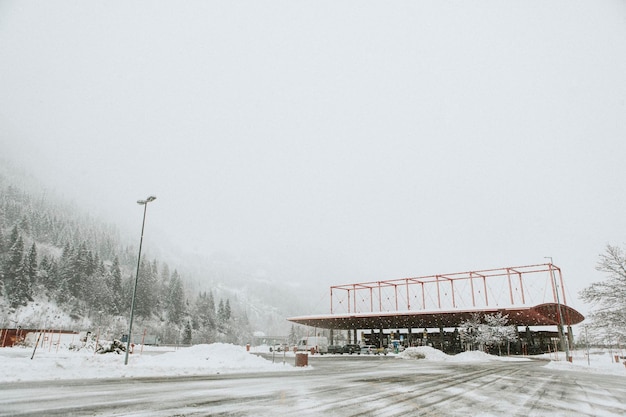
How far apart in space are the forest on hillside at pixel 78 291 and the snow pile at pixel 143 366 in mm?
70748

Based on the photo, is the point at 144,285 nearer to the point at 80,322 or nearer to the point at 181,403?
the point at 80,322

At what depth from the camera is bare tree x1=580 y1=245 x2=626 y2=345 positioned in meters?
26.8

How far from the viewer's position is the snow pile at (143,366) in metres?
15.3

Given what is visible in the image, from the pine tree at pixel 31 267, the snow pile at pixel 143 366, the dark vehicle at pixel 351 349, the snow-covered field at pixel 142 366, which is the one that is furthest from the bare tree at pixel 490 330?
the pine tree at pixel 31 267

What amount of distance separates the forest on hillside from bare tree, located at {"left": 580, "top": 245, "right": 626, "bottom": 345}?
87457 millimetres

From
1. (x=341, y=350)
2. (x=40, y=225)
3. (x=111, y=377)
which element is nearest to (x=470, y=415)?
(x=111, y=377)

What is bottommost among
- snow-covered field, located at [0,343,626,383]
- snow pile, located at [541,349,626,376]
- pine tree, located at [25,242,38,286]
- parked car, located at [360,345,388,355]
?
parked car, located at [360,345,388,355]

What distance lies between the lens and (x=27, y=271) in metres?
105

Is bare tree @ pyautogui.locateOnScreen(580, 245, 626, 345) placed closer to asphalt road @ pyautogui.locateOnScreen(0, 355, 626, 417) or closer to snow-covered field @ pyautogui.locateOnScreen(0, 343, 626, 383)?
snow-covered field @ pyautogui.locateOnScreen(0, 343, 626, 383)

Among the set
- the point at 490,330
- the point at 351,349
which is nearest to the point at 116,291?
the point at 351,349

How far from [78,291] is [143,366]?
11347 cm

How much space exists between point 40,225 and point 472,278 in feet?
521

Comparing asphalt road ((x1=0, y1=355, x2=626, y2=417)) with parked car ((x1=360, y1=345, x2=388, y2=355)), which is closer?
asphalt road ((x1=0, y1=355, x2=626, y2=417))

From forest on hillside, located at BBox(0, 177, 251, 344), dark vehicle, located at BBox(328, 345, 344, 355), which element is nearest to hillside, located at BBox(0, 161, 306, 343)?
forest on hillside, located at BBox(0, 177, 251, 344)
